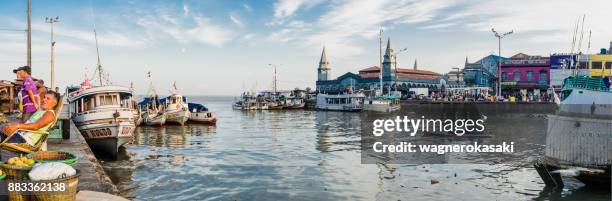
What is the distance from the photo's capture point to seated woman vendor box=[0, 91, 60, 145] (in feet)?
28.2

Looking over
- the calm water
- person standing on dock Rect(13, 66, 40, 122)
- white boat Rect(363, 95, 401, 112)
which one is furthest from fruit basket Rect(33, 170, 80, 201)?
white boat Rect(363, 95, 401, 112)

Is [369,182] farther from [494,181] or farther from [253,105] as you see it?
[253,105]

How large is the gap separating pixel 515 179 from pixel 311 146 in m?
14.2

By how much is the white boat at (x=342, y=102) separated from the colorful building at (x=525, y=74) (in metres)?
28.4

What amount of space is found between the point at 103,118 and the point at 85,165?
10.0 metres

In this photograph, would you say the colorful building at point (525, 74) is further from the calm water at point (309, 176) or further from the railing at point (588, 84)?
the railing at point (588, 84)

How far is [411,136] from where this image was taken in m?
37.0

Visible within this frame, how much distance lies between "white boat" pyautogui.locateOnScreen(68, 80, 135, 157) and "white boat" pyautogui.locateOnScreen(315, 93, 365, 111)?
58.7 metres

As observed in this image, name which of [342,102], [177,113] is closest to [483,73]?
[342,102]

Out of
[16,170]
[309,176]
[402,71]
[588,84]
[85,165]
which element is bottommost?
[309,176]

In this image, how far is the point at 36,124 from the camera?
8.75 m

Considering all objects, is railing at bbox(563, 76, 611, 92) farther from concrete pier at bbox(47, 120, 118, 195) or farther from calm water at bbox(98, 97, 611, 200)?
concrete pier at bbox(47, 120, 118, 195)

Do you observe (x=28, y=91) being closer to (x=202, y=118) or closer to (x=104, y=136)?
(x=104, y=136)

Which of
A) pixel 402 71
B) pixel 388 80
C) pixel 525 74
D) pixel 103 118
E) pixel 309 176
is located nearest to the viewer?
pixel 309 176
